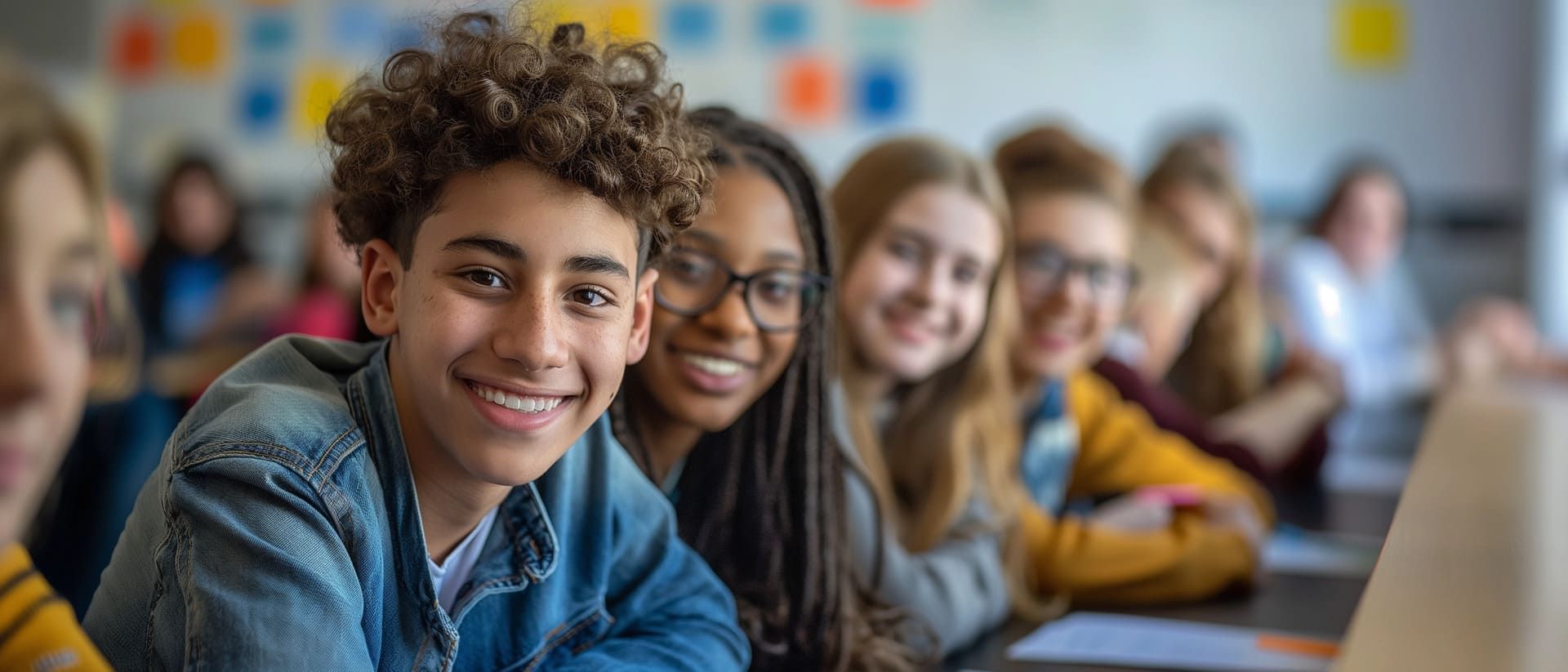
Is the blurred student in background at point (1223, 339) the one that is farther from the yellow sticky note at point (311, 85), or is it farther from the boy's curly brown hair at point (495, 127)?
the yellow sticky note at point (311, 85)

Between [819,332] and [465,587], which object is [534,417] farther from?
[819,332]

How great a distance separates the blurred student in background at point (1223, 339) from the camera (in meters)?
2.69

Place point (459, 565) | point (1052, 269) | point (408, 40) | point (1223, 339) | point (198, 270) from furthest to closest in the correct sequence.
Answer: point (198, 270)
point (1223, 339)
point (1052, 269)
point (408, 40)
point (459, 565)

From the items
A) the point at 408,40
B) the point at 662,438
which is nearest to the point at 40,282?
the point at 408,40

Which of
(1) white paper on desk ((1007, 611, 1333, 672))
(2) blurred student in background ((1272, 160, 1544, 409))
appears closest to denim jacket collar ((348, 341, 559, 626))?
(1) white paper on desk ((1007, 611, 1333, 672))

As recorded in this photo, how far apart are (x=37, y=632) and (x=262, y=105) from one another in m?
5.15

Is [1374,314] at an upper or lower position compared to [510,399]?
lower

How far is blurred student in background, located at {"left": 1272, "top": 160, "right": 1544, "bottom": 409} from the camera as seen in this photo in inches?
136

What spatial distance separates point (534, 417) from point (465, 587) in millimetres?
125

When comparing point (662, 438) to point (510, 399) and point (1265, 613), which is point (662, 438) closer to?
point (510, 399)

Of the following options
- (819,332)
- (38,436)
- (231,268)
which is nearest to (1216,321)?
(819,332)

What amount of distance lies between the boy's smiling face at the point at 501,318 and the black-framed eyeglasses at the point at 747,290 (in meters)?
0.21

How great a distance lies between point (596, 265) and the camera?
834 millimetres

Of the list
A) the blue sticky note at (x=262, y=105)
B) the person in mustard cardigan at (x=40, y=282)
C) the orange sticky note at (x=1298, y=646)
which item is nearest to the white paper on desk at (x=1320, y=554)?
the orange sticky note at (x=1298, y=646)
